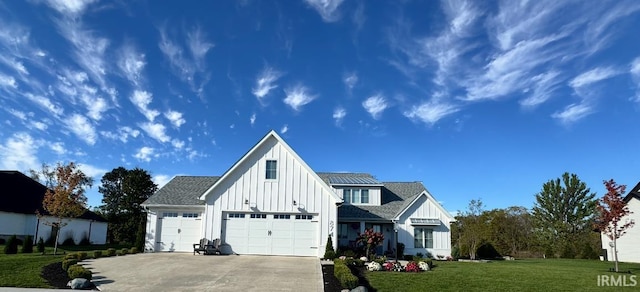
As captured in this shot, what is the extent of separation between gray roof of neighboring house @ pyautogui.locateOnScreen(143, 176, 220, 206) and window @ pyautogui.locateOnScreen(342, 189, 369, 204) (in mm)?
9002

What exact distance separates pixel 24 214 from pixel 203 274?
21778mm

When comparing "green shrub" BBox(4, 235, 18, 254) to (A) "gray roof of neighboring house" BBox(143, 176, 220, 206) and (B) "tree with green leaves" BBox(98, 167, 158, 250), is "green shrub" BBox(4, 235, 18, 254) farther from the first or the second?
(B) "tree with green leaves" BBox(98, 167, 158, 250)

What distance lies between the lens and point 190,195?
24.2 meters

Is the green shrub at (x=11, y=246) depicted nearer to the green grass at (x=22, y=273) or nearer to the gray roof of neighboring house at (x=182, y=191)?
the green grass at (x=22, y=273)

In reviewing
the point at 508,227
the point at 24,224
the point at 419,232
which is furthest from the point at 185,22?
the point at 508,227

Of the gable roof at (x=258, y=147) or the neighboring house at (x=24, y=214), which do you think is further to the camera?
the neighboring house at (x=24, y=214)

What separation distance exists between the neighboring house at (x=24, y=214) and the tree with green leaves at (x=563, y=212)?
4488 centimetres

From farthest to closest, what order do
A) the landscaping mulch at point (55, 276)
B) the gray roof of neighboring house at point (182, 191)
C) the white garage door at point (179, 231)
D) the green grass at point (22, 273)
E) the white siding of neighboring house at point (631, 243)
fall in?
1. the white siding of neighboring house at point (631, 243)
2. the gray roof of neighboring house at point (182, 191)
3. the white garage door at point (179, 231)
4. the landscaping mulch at point (55, 276)
5. the green grass at point (22, 273)

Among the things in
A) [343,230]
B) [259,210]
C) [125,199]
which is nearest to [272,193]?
[259,210]

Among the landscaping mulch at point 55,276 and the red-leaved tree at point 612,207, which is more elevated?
the red-leaved tree at point 612,207

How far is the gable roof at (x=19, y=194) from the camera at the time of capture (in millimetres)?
27586

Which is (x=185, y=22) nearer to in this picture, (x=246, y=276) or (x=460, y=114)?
(x=246, y=276)
